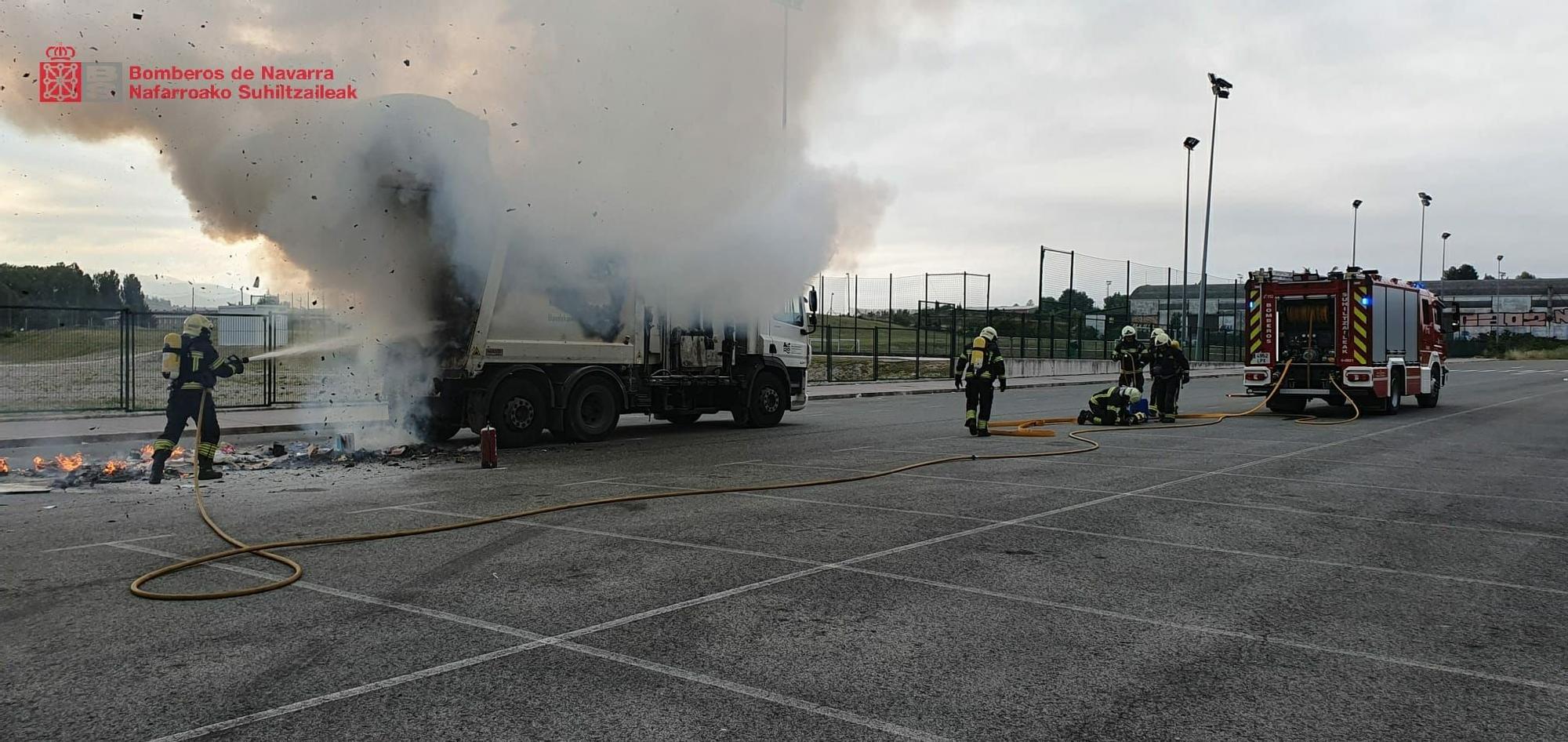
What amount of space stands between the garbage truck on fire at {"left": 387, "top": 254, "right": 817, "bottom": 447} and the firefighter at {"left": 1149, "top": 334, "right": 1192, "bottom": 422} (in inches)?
264

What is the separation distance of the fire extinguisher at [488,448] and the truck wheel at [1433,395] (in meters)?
20.3

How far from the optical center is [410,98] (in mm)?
11852

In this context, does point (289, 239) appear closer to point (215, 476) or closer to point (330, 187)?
point (330, 187)

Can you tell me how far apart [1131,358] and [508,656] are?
52.4 ft

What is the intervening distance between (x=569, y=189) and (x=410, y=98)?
7.46ft

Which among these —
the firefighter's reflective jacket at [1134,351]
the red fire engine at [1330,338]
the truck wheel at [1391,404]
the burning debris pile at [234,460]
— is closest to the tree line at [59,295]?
the burning debris pile at [234,460]

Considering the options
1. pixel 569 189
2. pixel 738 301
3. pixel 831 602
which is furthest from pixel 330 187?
pixel 831 602

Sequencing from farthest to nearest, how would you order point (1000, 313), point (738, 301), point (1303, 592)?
point (1000, 313), point (738, 301), point (1303, 592)

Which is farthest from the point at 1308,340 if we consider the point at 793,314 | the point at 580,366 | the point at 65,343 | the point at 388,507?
the point at 65,343

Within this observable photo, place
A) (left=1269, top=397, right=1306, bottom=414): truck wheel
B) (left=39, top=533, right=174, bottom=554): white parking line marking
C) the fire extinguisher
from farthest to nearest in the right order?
(left=1269, top=397, right=1306, bottom=414): truck wheel < the fire extinguisher < (left=39, top=533, right=174, bottom=554): white parking line marking

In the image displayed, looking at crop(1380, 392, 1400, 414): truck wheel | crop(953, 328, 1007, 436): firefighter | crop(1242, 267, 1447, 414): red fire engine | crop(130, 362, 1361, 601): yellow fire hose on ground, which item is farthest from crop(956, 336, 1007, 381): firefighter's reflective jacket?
crop(1380, 392, 1400, 414): truck wheel

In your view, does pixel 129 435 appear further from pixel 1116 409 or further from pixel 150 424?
pixel 1116 409

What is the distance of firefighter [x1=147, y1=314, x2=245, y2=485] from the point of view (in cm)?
1039

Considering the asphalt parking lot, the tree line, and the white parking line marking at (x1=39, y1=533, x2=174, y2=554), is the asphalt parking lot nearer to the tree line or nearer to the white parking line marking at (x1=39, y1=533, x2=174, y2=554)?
the white parking line marking at (x1=39, y1=533, x2=174, y2=554)
